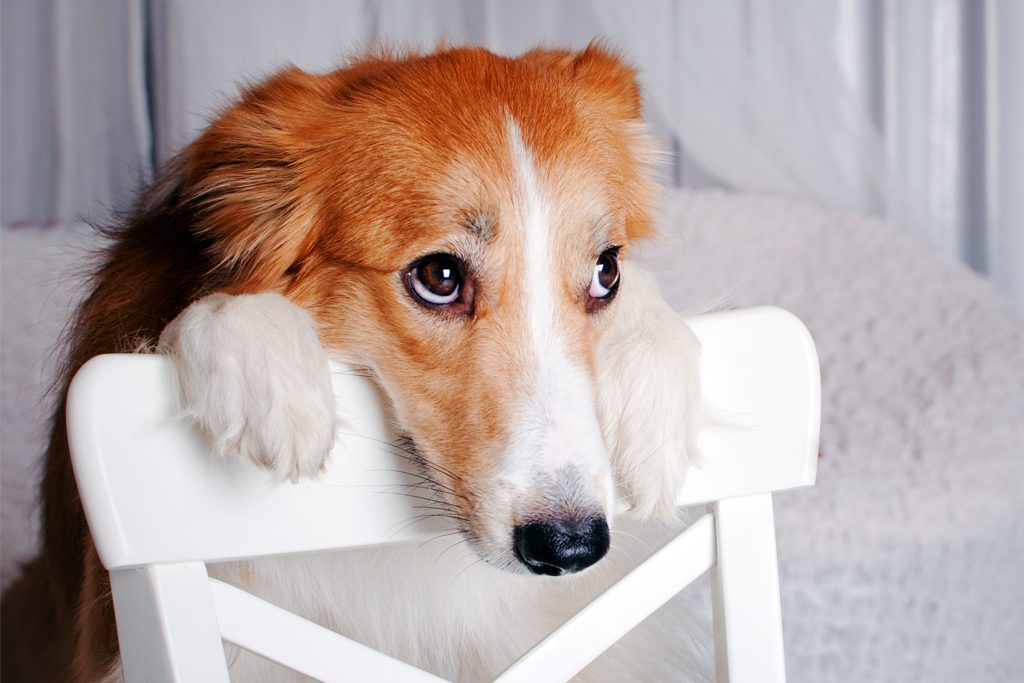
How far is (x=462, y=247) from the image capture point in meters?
1.09

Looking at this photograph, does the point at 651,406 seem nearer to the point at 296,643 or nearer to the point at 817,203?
the point at 296,643

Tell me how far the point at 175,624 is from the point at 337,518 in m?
0.14

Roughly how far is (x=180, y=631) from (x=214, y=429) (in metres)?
Result: 0.15

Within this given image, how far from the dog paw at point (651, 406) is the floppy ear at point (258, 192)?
41 centimetres

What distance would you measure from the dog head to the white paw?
0.19 metres

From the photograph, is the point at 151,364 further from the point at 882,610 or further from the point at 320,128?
the point at 882,610

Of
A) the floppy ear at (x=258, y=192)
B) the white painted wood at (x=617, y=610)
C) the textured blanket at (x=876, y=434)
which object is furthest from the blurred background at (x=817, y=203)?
the white painted wood at (x=617, y=610)

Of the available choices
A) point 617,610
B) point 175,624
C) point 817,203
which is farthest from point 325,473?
point 817,203

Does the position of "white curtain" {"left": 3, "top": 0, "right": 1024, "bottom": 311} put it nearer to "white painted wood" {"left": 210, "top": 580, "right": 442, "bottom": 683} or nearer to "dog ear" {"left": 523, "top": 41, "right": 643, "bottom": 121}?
"dog ear" {"left": 523, "top": 41, "right": 643, "bottom": 121}

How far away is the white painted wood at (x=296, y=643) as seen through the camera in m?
0.73

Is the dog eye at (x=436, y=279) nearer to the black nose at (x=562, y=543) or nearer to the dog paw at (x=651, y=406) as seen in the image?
the dog paw at (x=651, y=406)

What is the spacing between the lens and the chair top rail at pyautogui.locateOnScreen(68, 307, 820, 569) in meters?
0.68

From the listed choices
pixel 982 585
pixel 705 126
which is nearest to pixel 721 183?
pixel 705 126

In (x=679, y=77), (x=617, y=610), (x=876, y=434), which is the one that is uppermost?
(x=617, y=610)
